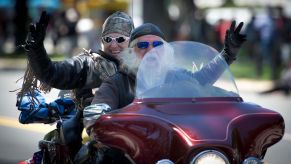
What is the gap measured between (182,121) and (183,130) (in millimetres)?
→ 83

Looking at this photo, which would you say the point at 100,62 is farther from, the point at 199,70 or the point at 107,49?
the point at 199,70

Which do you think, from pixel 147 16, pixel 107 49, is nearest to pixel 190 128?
pixel 107 49

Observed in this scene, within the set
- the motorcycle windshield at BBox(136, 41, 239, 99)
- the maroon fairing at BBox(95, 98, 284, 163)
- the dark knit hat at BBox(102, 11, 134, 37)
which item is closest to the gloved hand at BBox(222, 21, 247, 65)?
the motorcycle windshield at BBox(136, 41, 239, 99)

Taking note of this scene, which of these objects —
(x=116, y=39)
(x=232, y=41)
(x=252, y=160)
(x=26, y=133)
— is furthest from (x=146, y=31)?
(x=26, y=133)

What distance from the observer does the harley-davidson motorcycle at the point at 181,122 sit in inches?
180

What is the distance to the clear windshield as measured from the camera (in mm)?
4965

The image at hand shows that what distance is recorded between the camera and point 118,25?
6461 millimetres

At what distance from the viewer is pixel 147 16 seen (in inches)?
1072

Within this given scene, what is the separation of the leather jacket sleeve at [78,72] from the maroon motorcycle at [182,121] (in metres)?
0.97

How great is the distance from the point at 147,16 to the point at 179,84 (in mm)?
22322

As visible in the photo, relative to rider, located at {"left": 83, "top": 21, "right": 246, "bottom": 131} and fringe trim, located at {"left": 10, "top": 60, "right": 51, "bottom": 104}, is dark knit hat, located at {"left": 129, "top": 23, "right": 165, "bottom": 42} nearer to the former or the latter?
rider, located at {"left": 83, "top": 21, "right": 246, "bottom": 131}

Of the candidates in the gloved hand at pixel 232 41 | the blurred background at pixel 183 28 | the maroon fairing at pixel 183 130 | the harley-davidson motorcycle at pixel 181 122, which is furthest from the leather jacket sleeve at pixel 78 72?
the blurred background at pixel 183 28

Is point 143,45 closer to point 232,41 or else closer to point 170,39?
point 232,41

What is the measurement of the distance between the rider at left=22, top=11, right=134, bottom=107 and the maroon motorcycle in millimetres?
815
